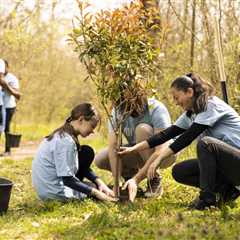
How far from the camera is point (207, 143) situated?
15.6 ft

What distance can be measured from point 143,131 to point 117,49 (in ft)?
3.32

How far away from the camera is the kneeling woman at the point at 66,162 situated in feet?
16.6

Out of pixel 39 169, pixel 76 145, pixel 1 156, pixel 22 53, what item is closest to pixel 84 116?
pixel 76 145

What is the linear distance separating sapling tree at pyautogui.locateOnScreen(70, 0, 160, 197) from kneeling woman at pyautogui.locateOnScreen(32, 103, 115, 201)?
0.88 ft

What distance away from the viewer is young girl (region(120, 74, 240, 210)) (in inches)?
188

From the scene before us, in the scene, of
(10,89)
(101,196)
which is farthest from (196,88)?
(10,89)

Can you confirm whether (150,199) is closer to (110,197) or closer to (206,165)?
(110,197)

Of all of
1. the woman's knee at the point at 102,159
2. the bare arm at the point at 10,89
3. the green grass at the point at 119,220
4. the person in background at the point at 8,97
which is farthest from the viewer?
the person in background at the point at 8,97

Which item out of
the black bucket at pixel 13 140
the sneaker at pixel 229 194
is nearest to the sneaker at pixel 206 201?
the sneaker at pixel 229 194

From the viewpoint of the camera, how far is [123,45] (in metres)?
4.91

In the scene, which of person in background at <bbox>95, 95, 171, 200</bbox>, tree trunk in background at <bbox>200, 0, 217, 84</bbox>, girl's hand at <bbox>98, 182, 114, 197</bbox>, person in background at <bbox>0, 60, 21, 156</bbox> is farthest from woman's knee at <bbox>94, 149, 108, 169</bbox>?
person in background at <bbox>0, 60, 21, 156</bbox>

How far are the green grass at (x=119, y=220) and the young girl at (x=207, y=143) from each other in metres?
0.22

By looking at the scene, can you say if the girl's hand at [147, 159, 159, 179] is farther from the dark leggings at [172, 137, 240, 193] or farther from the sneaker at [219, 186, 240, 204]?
the sneaker at [219, 186, 240, 204]

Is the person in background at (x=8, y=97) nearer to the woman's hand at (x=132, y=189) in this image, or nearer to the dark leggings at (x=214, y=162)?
the woman's hand at (x=132, y=189)
